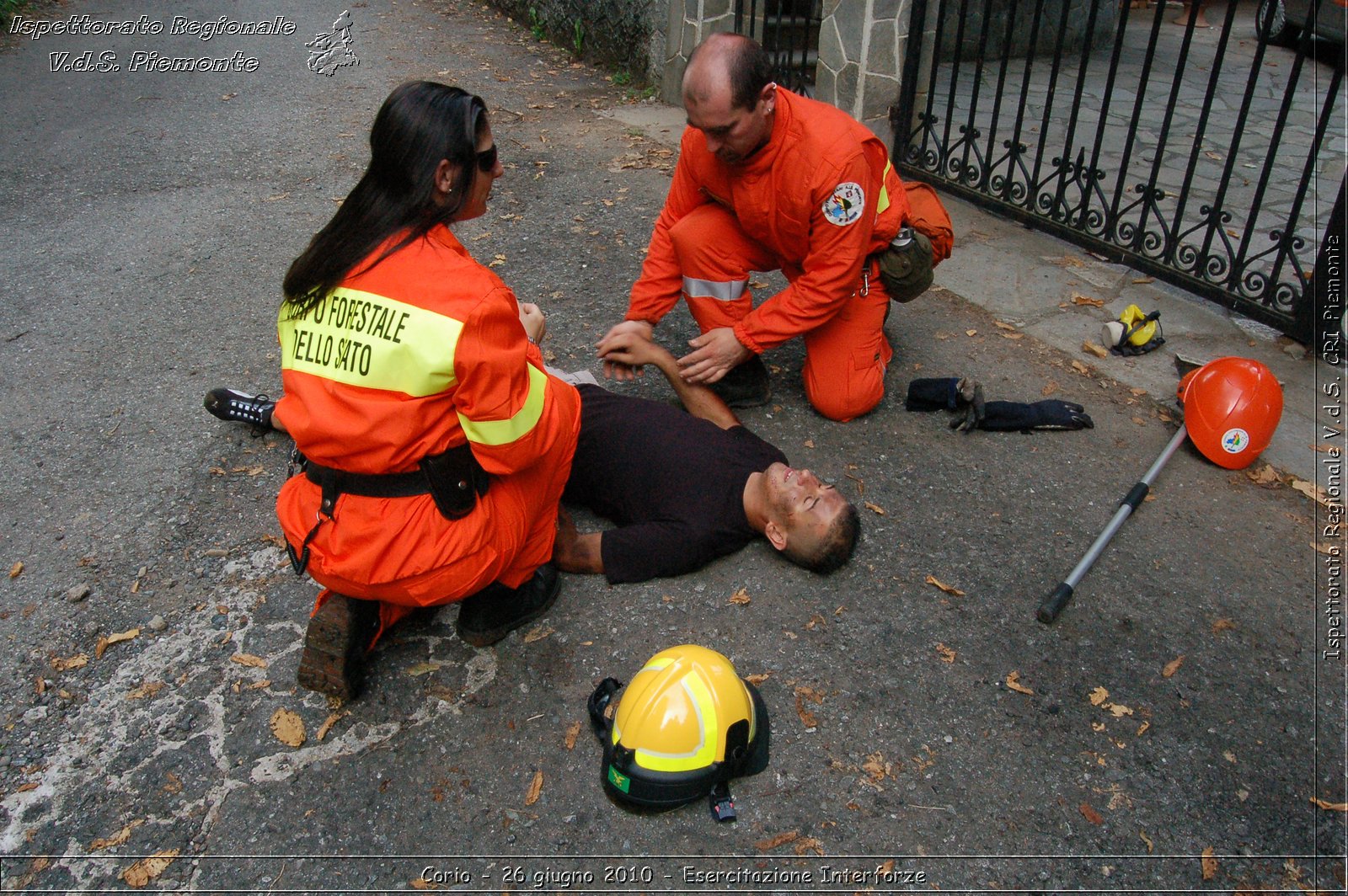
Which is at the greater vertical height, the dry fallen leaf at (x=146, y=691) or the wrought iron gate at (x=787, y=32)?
the wrought iron gate at (x=787, y=32)

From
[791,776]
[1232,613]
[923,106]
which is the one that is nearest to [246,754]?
[791,776]

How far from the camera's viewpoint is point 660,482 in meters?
3.37

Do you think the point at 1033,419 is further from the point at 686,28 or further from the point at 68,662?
the point at 686,28

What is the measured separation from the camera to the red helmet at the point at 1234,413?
376 cm

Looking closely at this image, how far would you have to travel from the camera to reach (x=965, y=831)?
2.52 metres

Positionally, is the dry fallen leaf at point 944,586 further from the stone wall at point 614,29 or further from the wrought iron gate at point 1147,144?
the stone wall at point 614,29

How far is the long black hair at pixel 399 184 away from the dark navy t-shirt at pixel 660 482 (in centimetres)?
117

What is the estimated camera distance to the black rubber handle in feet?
10.2

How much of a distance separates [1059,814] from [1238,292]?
3.35 m

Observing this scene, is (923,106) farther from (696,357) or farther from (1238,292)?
(696,357)

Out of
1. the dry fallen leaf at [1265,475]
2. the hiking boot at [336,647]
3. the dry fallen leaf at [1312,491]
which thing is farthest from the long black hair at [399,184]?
the dry fallen leaf at [1312,491]

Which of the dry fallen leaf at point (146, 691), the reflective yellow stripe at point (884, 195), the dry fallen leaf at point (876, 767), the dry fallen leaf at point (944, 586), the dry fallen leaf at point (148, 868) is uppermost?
the reflective yellow stripe at point (884, 195)

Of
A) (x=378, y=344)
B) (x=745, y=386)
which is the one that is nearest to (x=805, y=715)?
(x=378, y=344)

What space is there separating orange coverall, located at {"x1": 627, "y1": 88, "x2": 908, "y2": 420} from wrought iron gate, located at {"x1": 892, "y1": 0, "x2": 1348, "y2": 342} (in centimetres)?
176
